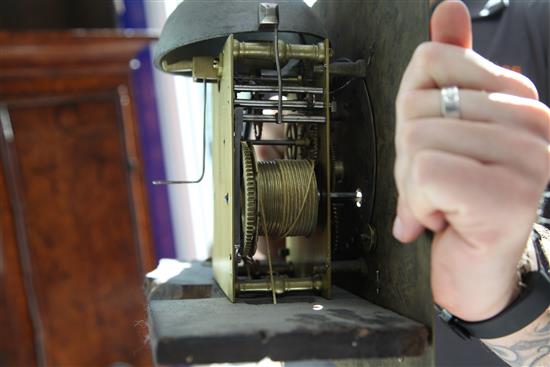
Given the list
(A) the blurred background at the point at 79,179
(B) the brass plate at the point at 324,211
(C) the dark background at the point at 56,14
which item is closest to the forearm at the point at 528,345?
(B) the brass plate at the point at 324,211

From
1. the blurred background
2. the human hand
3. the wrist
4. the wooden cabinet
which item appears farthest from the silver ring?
the wooden cabinet

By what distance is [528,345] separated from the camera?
818 millimetres

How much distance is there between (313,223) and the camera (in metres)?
1.00

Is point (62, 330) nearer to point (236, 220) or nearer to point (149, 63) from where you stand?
point (149, 63)

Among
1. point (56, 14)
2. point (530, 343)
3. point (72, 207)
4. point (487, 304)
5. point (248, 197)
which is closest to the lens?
point (487, 304)

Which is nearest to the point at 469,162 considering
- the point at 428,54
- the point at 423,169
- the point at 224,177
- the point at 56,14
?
the point at 423,169

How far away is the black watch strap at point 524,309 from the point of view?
28.9 inches

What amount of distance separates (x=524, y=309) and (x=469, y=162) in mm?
267

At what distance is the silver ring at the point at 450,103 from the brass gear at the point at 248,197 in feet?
1.35

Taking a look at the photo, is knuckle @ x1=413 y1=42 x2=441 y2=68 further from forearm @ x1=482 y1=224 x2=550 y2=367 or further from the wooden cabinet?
the wooden cabinet

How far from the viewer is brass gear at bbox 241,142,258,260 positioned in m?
0.95

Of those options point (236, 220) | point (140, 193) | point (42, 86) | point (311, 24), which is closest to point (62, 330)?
point (140, 193)

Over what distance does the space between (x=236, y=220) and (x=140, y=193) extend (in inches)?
77.6

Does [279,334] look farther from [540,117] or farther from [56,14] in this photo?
[56,14]
